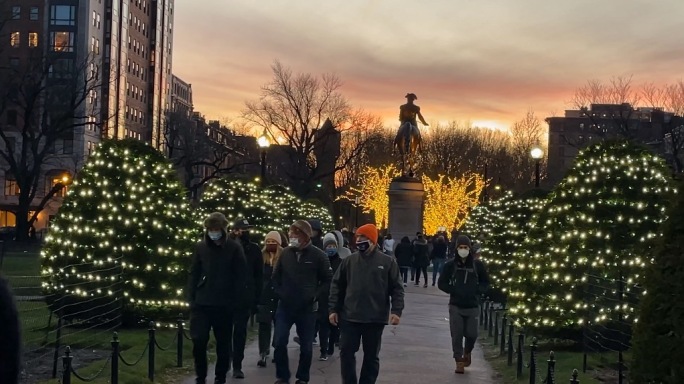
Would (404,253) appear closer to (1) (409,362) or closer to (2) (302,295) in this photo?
(1) (409,362)

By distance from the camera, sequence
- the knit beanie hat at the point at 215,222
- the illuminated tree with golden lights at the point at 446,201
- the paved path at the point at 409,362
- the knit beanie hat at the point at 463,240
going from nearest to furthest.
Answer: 1. the knit beanie hat at the point at 215,222
2. the paved path at the point at 409,362
3. the knit beanie hat at the point at 463,240
4. the illuminated tree with golden lights at the point at 446,201

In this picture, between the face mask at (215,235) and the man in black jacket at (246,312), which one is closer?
the face mask at (215,235)

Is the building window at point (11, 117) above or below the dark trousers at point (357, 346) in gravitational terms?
above

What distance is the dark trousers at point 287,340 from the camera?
1186cm

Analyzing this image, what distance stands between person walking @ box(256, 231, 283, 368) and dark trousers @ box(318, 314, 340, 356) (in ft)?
3.42

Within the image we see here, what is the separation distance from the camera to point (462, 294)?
14.5 metres

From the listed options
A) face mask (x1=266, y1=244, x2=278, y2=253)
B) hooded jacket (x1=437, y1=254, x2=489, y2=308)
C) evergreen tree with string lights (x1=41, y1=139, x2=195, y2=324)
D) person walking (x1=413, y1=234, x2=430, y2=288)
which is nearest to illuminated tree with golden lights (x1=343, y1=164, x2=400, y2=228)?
person walking (x1=413, y1=234, x2=430, y2=288)

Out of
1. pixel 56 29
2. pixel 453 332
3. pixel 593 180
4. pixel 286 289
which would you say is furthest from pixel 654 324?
pixel 56 29

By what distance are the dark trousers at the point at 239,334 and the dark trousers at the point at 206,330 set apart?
0.75 meters

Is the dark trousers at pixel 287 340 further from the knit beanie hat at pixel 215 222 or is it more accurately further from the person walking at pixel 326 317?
the person walking at pixel 326 317

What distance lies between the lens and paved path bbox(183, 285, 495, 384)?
1364cm

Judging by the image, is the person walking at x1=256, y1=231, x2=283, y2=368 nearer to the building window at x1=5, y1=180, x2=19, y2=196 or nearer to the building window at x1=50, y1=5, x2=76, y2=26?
the building window at x1=5, y1=180, x2=19, y2=196

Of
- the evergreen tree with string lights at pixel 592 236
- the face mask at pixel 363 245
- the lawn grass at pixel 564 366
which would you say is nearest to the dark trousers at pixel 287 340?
the face mask at pixel 363 245

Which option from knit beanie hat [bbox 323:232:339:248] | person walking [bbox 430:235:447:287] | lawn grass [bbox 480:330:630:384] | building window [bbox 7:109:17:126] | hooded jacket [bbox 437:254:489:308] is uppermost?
building window [bbox 7:109:17:126]
